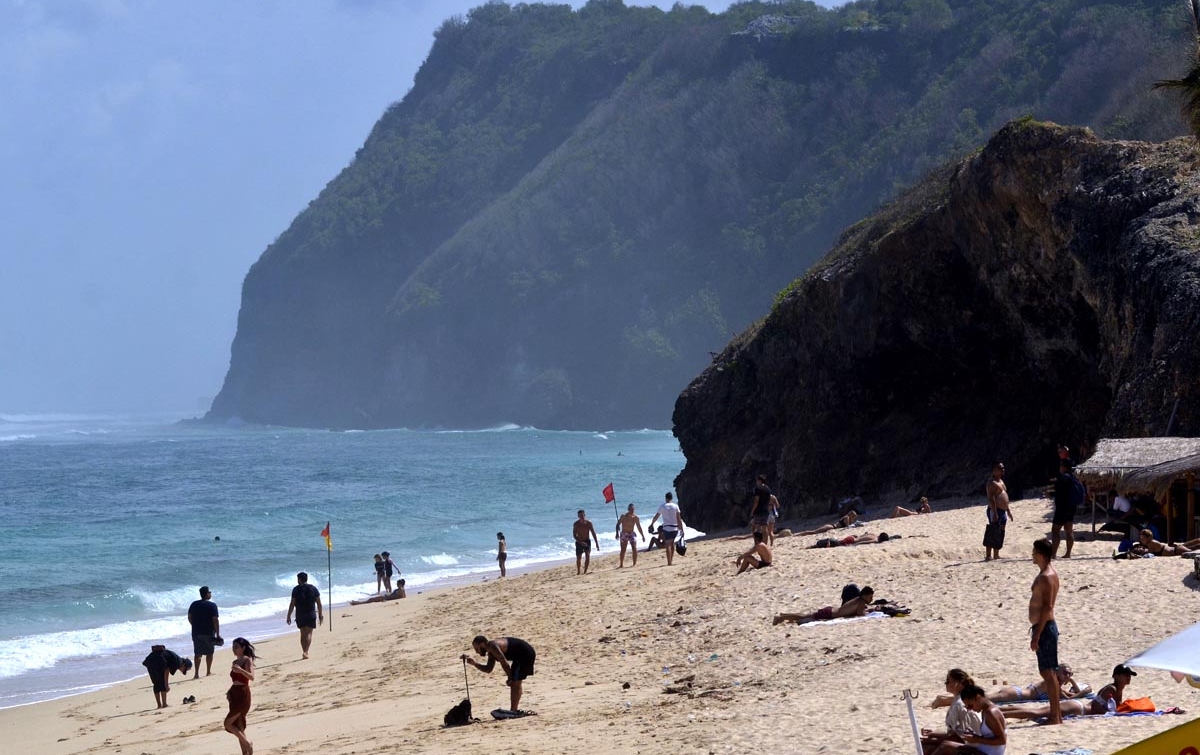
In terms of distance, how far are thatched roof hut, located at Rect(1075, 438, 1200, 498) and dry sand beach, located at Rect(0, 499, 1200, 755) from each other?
0.92 meters

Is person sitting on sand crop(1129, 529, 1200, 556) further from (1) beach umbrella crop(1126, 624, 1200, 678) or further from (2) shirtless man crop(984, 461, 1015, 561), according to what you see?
(1) beach umbrella crop(1126, 624, 1200, 678)

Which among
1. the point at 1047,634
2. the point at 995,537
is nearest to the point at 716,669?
the point at 1047,634

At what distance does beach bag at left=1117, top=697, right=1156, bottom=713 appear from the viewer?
809 cm

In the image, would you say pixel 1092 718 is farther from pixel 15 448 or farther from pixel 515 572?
pixel 15 448

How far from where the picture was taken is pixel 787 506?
28.1 metres

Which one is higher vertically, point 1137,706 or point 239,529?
point 239,529

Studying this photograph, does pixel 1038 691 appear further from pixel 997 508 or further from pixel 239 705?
pixel 239 705

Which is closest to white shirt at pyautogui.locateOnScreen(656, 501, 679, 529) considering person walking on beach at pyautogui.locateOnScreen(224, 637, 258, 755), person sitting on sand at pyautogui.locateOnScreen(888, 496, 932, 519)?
person sitting on sand at pyautogui.locateOnScreen(888, 496, 932, 519)

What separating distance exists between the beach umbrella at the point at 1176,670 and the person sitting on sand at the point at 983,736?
6.54 ft

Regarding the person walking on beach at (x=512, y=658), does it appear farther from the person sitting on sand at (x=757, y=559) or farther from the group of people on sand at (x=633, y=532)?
the group of people on sand at (x=633, y=532)

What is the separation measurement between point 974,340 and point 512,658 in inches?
732

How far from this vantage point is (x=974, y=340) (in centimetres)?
2652

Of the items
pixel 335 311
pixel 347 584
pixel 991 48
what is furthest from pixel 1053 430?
pixel 335 311

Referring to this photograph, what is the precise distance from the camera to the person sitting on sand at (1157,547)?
13414mm
